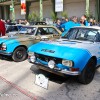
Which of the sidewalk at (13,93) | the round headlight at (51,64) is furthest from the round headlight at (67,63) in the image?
the sidewalk at (13,93)

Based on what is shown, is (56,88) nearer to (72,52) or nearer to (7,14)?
(72,52)

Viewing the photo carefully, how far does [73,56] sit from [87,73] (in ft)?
2.49

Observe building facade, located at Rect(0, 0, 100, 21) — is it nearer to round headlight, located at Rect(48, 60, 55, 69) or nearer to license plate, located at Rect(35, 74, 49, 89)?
license plate, located at Rect(35, 74, 49, 89)

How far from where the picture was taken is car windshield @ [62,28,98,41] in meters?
5.94

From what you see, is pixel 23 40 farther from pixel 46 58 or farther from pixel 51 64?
pixel 51 64

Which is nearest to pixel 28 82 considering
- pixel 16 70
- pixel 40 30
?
pixel 16 70

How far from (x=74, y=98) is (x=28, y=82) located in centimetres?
154

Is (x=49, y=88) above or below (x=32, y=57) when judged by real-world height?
below

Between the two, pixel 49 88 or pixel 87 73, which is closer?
pixel 49 88

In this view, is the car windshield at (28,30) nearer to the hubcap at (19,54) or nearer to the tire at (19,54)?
the tire at (19,54)

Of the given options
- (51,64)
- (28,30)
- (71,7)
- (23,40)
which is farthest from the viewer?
(71,7)

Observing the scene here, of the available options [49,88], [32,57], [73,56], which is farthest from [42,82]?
[73,56]

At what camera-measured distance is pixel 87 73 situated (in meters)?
5.22

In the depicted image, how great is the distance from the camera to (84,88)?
510 cm
